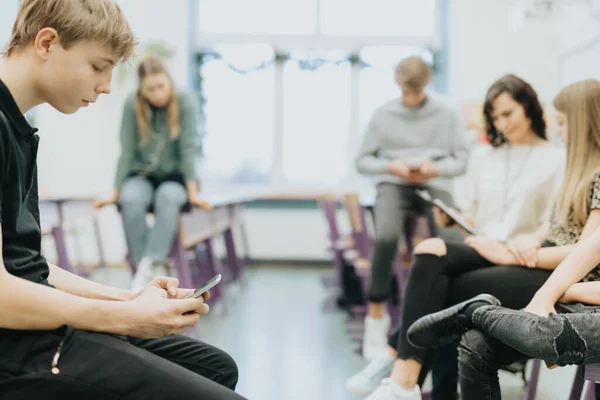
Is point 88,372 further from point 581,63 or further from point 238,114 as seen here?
point 238,114

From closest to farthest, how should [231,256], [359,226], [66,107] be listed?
[66,107]
[359,226]
[231,256]

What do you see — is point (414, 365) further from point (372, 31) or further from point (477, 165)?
point (372, 31)

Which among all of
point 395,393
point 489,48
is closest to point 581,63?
point 489,48

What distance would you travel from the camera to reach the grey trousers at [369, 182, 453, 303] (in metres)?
2.98

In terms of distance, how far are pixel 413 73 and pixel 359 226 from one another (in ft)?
3.67

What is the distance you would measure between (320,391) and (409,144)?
141 cm

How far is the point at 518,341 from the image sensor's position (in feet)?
4.09

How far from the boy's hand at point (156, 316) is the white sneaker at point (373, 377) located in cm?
127

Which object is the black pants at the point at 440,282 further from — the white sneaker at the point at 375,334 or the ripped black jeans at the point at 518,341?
the white sneaker at the point at 375,334

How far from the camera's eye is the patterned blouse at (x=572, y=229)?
1.53 meters

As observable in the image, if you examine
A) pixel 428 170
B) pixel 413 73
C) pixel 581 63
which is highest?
pixel 581 63

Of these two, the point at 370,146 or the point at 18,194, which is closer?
the point at 18,194

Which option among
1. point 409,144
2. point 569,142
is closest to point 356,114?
point 409,144

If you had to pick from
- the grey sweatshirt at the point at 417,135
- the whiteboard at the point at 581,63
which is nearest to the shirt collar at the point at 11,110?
the grey sweatshirt at the point at 417,135
